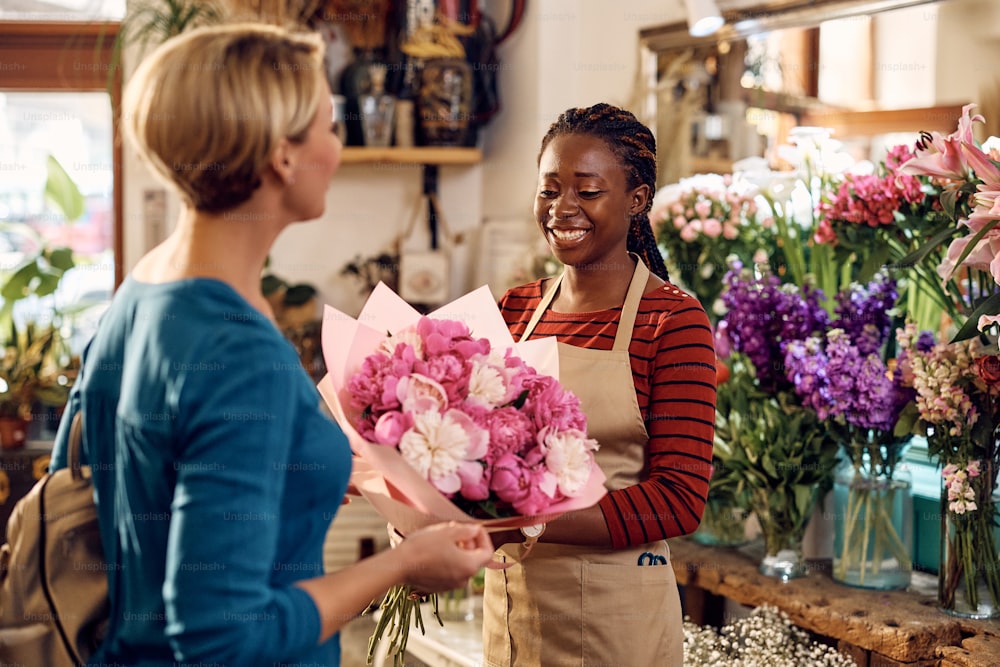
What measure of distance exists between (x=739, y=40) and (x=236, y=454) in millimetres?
2055

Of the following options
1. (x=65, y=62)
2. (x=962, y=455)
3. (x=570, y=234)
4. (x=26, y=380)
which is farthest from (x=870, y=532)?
(x=65, y=62)

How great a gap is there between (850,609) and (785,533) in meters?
0.23

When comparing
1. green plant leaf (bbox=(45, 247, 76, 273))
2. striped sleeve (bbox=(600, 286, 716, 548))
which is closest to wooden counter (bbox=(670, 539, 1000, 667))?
striped sleeve (bbox=(600, 286, 716, 548))

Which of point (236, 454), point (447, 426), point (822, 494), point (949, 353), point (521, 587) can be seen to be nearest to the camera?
point (236, 454)

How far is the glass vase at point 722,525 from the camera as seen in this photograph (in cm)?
222

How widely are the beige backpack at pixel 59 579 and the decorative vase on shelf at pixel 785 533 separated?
141 centimetres

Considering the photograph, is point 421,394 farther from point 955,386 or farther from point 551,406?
point 955,386

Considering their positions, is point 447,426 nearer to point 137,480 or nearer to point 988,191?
point 137,480

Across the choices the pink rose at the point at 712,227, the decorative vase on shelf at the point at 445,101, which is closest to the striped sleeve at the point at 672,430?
the pink rose at the point at 712,227

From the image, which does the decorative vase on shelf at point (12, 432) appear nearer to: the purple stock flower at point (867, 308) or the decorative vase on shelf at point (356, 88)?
the decorative vase on shelf at point (356, 88)

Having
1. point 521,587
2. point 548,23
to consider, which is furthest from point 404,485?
point 548,23

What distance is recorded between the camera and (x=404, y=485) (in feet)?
3.80

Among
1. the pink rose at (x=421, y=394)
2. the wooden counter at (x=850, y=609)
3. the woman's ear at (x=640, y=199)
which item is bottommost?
the wooden counter at (x=850, y=609)

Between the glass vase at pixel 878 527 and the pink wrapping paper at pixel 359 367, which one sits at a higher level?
the pink wrapping paper at pixel 359 367
